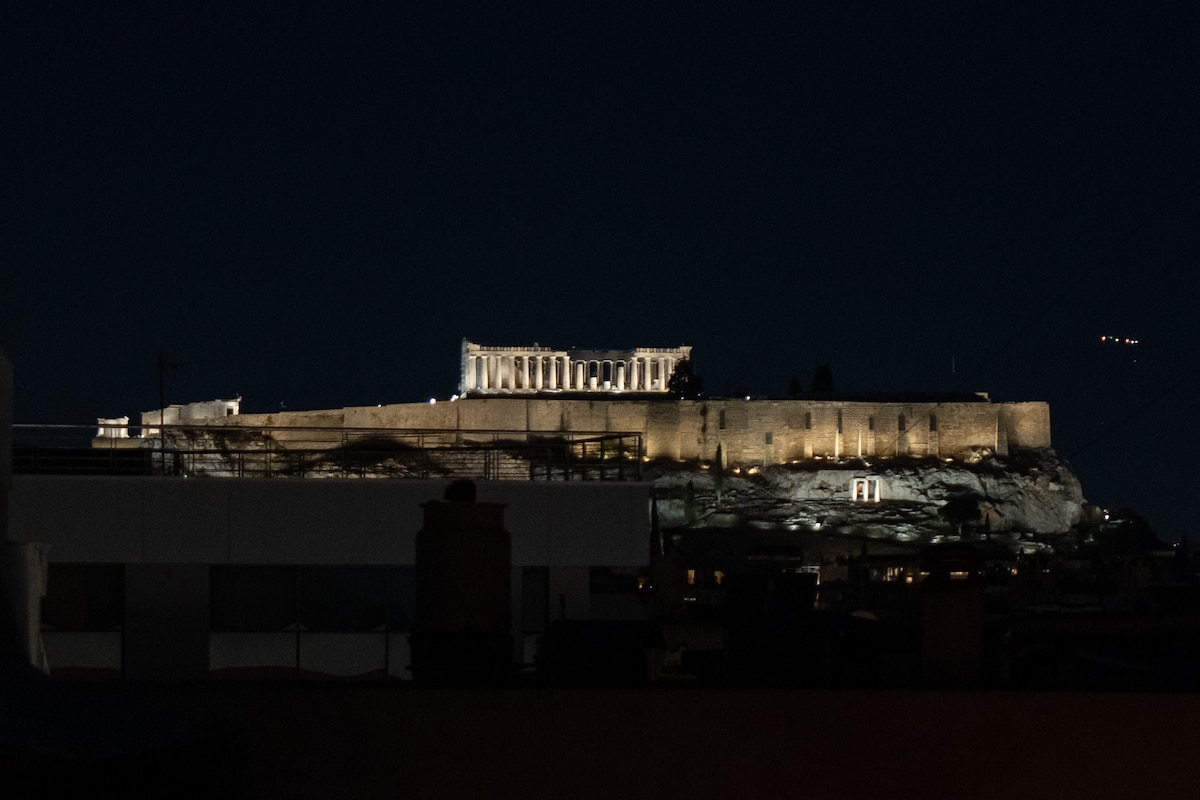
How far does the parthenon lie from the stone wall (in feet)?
21.7

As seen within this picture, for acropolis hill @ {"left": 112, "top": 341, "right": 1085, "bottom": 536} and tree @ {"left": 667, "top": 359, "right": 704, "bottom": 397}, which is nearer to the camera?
acropolis hill @ {"left": 112, "top": 341, "right": 1085, "bottom": 536}

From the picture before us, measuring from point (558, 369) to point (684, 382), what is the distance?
984 cm

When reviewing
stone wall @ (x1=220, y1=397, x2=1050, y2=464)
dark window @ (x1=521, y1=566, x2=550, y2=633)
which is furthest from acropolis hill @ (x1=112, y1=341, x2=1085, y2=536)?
dark window @ (x1=521, y1=566, x2=550, y2=633)

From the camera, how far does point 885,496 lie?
99.3 m

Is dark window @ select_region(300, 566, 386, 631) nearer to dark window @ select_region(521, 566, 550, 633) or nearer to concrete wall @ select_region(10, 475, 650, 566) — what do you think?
concrete wall @ select_region(10, 475, 650, 566)

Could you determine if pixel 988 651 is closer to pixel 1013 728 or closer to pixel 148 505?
pixel 1013 728

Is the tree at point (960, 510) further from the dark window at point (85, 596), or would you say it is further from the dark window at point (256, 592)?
the dark window at point (85, 596)

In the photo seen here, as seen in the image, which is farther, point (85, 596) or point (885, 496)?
point (885, 496)

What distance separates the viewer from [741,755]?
15.1ft

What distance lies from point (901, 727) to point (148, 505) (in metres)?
7.85

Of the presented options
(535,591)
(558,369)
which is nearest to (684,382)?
(558,369)

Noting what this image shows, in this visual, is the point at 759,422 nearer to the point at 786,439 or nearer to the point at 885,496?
the point at 786,439

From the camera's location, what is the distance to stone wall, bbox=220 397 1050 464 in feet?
302

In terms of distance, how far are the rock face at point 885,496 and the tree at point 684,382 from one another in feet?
38.6
